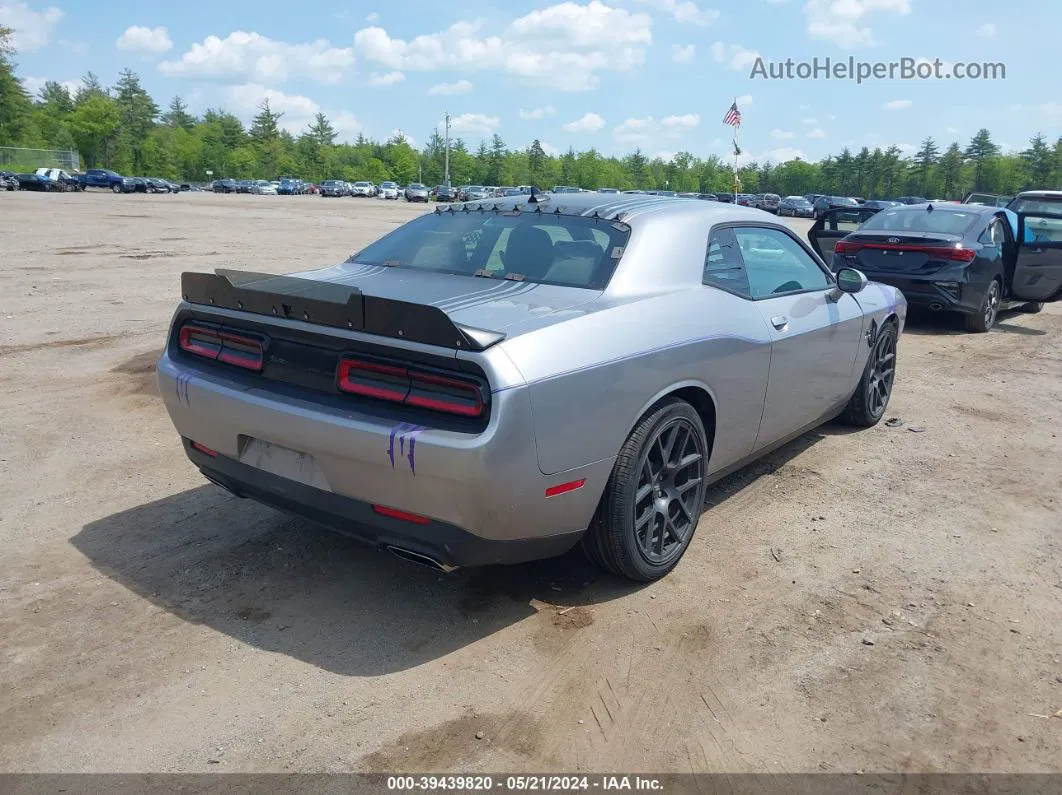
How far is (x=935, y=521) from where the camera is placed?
450 cm

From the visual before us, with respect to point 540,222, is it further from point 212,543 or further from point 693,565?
point 212,543

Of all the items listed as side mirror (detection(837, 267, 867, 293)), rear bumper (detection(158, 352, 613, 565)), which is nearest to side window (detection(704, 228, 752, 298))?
side mirror (detection(837, 267, 867, 293))

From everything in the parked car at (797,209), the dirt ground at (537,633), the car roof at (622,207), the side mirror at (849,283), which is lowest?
the parked car at (797,209)

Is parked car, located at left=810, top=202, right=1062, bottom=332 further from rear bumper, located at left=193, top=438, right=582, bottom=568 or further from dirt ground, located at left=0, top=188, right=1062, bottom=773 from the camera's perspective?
rear bumper, located at left=193, top=438, right=582, bottom=568

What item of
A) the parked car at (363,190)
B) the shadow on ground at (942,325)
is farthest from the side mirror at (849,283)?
the parked car at (363,190)

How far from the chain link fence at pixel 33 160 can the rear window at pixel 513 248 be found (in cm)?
6681

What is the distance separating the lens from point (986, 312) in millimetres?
10367

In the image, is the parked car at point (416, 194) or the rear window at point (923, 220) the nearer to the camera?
the rear window at point (923, 220)

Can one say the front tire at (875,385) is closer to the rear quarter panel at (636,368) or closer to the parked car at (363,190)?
the rear quarter panel at (636,368)

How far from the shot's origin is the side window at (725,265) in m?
4.09

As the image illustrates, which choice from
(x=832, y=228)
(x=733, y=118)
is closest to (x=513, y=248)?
(x=832, y=228)

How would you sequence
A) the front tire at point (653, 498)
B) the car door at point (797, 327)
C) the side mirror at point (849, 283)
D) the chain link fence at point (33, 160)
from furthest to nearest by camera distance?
the chain link fence at point (33, 160), the side mirror at point (849, 283), the car door at point (797, 327), the front tire at point (653, 498)

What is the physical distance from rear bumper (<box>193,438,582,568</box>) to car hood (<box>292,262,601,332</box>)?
745 millimetres

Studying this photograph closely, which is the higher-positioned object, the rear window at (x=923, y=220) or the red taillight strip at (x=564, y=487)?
the rear window at (x=923, y=220)
